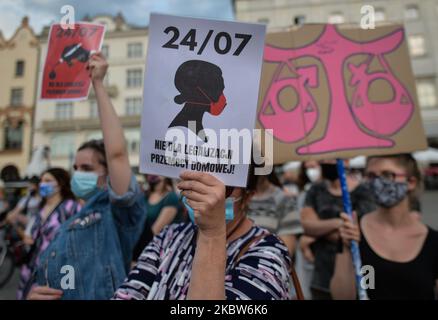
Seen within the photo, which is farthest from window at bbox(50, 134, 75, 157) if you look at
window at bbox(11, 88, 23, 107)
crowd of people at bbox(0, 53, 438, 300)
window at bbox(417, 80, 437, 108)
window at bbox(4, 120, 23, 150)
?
crowd of people at bbox(0, 53, 438, 300)

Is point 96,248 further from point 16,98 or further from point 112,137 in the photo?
point 16,98

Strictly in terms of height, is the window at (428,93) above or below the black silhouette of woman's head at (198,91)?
above

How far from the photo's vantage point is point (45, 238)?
92.4 inches

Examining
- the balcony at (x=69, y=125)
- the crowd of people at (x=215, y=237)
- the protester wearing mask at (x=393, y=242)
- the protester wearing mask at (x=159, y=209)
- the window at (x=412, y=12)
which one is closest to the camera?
the crowd of people at (x=215, y=237)

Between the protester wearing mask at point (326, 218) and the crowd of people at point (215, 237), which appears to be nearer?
the crowd of people at point (215, 237)

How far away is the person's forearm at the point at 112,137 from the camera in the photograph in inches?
65.6

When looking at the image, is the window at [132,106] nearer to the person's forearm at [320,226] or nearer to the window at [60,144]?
the window at [60,144]

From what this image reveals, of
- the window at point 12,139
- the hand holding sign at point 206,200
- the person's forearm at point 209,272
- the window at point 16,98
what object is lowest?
the person's forearm at point 209,272

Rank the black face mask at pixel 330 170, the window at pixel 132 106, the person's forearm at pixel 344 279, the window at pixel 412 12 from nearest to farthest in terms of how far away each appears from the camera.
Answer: the person's forearm at pixel 344 279, the black face mask at pixel 330 170, the window at pixel 412 12, the window at pixel 132 106

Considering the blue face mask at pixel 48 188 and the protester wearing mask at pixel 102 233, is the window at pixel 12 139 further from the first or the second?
the protester wearing mask at pixel 102 233

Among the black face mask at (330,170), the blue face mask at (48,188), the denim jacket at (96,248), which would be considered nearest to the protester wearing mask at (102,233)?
the denim jacket at (96,248)

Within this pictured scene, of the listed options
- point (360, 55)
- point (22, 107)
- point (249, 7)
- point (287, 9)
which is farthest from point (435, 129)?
point (22, 107)

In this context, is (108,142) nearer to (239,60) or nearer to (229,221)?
(229,221)
